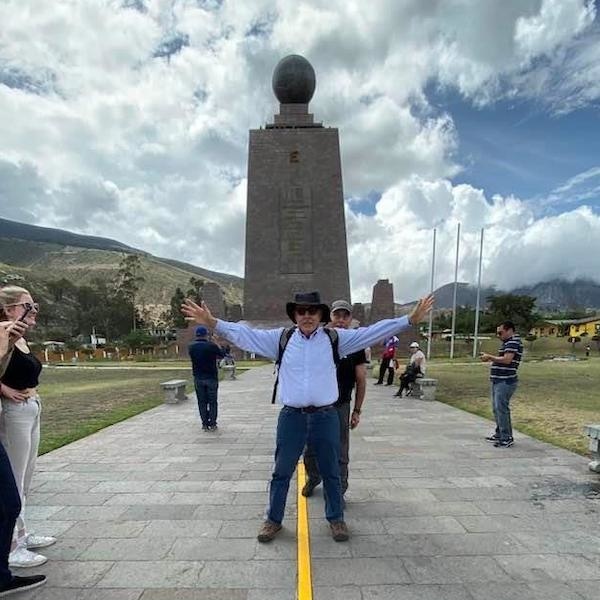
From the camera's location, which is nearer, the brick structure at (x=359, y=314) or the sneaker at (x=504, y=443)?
the sneaker at (x=504, y=443)

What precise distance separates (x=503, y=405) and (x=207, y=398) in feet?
14.6

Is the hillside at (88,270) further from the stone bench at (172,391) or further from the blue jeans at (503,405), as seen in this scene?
the blue jeans at (503,405)

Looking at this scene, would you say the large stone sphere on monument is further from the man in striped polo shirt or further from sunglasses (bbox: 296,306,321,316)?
sunglasses (bbox: 296,306,321,316)

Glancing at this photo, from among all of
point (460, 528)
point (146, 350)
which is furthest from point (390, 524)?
point (146, 350)

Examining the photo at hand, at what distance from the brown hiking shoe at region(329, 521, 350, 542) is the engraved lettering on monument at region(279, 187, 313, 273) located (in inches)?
1110

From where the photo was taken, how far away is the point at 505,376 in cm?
696

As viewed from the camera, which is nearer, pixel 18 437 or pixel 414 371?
pixel 18 437

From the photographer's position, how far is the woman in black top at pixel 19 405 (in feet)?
11.2

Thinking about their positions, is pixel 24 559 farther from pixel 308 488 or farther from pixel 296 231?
pixel 296 231

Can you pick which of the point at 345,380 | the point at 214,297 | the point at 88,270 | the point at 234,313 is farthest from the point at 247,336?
the point at 88,270

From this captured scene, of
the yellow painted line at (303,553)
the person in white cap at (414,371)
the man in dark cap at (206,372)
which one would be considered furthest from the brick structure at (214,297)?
the yellow painted line at (303,553)

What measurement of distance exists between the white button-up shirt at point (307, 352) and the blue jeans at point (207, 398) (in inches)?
172

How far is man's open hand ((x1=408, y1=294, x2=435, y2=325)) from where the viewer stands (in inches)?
154

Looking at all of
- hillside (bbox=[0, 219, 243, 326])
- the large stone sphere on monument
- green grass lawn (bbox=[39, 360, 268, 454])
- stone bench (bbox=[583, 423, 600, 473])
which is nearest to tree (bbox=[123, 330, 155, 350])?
the large stone sphere on monument
